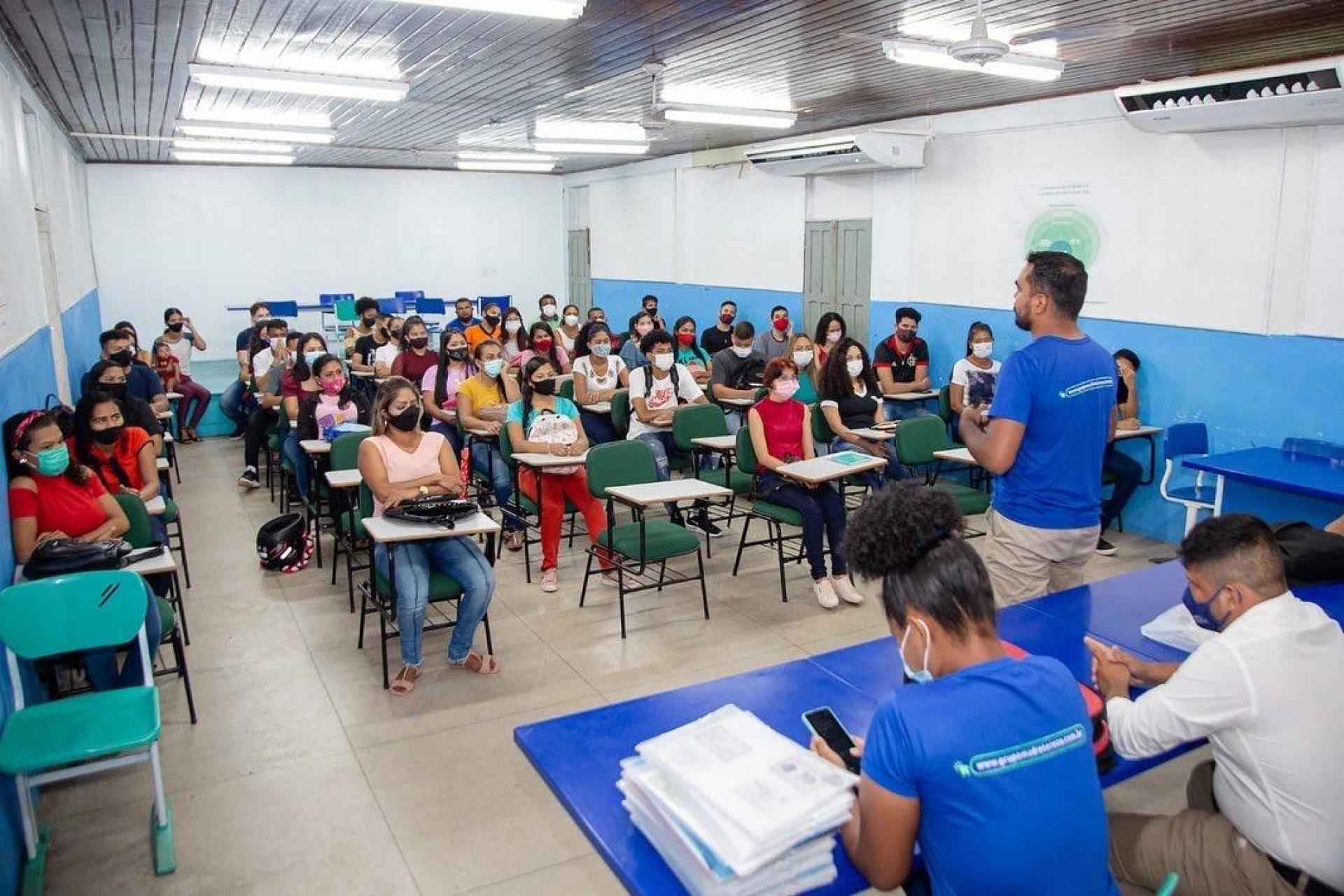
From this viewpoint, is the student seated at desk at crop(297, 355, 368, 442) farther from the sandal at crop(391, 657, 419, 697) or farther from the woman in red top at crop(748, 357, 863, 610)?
the woman in red top at crop(748, 357, 863, 610)

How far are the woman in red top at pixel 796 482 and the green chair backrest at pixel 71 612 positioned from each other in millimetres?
3487

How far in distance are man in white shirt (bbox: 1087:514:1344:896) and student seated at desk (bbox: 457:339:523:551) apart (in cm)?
488

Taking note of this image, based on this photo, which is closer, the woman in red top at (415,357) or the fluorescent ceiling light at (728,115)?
the fluorescent ceiling light at (728,115)

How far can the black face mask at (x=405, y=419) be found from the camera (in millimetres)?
4914

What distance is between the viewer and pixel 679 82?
7.65 metres

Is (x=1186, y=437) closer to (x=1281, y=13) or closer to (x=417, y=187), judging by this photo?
(x=1281, y=13)

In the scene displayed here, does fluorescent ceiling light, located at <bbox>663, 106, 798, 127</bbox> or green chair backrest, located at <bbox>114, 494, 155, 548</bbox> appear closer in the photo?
green chair backrest, located at <bbox>114, 494, 155, 548</bbox>

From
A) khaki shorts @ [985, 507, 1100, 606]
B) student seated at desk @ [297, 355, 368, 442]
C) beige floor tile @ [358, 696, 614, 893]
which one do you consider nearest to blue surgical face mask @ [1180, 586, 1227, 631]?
khaki shorts @ [985, 507, 1100, 606]

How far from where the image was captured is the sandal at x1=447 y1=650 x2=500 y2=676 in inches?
189

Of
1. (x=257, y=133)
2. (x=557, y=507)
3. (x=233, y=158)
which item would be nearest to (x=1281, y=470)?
(x=557, y=507)

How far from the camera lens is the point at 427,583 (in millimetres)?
4508

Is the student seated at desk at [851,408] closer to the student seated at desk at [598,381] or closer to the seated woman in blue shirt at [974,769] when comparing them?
the student seated at desk at [598,381]

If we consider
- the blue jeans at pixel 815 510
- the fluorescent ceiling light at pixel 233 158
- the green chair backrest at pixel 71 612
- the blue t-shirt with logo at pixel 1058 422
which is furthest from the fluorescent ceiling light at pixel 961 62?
the fluorescent ceiling light at pixel 233 158

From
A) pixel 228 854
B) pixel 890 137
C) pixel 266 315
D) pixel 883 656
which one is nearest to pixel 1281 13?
pixel 890 137
